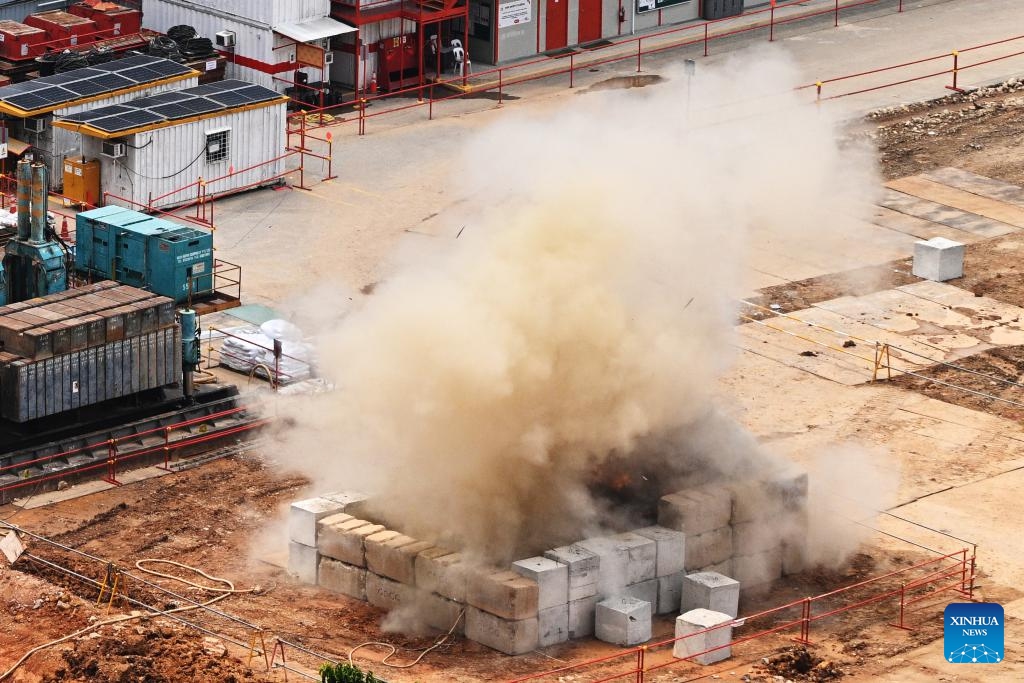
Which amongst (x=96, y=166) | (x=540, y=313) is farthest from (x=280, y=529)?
(x=96, y=166)

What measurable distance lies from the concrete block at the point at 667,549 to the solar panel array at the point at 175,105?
18.9 m

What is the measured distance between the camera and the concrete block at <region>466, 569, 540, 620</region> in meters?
30.5

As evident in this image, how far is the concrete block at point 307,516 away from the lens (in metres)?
32.5

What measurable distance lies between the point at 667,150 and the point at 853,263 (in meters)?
14.1

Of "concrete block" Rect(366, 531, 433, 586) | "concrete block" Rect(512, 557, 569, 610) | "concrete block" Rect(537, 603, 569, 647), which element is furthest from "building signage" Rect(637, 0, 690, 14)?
"concrete block" Rect(537, 603, 569, 647)

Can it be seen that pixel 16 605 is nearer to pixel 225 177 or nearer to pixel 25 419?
pixel 25 419

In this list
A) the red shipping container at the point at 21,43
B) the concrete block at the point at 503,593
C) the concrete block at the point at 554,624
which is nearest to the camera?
the concrete block at the point at 503,593

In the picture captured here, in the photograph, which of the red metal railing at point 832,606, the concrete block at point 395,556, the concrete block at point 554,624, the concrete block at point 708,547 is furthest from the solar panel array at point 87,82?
the red metal railing at point 832,606

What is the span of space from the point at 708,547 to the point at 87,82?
73.4 ft

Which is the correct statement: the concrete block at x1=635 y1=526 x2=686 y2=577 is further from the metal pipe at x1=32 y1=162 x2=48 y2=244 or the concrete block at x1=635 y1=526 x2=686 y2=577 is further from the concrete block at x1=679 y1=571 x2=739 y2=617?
the metal pipe at x1=32 y1=162 x2=48 y2=244

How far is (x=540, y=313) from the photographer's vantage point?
32.2 metres

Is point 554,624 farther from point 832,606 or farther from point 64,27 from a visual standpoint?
point 64,27

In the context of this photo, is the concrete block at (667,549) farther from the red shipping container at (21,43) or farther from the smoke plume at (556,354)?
the red shipping container at (21,43)

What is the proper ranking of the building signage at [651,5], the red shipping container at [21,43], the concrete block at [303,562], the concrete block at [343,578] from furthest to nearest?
1. the building signage at [651,5]
2. the red shipping container at [21,43]
3. the concrete block at [303,562]
4. the concrete block at [343,578]
